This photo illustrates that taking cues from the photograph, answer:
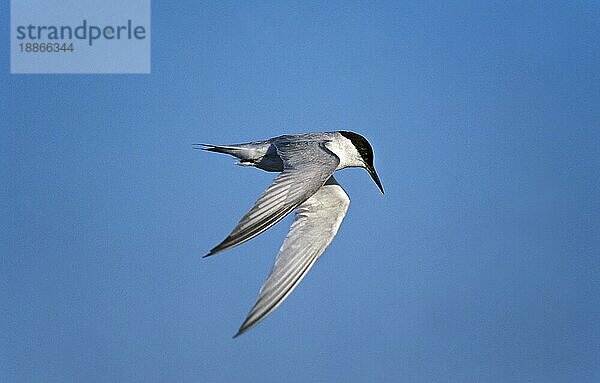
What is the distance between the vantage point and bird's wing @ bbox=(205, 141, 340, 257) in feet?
6.77

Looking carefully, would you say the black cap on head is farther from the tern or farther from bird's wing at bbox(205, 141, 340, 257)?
bird's wing at bbox(205, 141, 340, 257)

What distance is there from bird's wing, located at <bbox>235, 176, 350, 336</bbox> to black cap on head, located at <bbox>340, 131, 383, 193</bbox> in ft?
0.60

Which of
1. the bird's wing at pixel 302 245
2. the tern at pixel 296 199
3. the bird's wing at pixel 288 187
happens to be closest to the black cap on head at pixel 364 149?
the tern at pixel 296 199

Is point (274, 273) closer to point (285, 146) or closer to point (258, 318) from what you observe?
point (258, 318)

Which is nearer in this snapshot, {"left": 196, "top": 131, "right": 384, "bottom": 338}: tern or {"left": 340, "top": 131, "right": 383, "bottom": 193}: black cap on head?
{"left": 196, "top": 131, "right": 384, "bottom": 338}: tern

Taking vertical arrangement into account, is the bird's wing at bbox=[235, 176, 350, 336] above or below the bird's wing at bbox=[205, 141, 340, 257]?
below

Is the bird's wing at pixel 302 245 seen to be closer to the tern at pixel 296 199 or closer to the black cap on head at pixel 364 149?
the tern at pixel 296 199

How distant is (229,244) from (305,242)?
0.89 meters

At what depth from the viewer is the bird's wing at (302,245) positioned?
2.23 metres

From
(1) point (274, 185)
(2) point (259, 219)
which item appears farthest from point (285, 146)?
(2) point (259, 219)

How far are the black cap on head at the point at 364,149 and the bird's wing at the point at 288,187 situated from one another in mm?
383

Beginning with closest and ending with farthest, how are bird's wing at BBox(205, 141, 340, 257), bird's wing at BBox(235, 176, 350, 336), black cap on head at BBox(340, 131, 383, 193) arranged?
bird's wing at BBox(205, 141, 340, 257)
bird's wing at BBox(235, 176, 350, 336)
black cap on head at BBox(340, 131, 383, 193)

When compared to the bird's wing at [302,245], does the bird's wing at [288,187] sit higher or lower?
higher

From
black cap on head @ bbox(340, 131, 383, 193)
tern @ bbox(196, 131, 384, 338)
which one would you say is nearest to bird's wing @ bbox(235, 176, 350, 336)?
tern @ bbox(196, 131, 384, 338)
